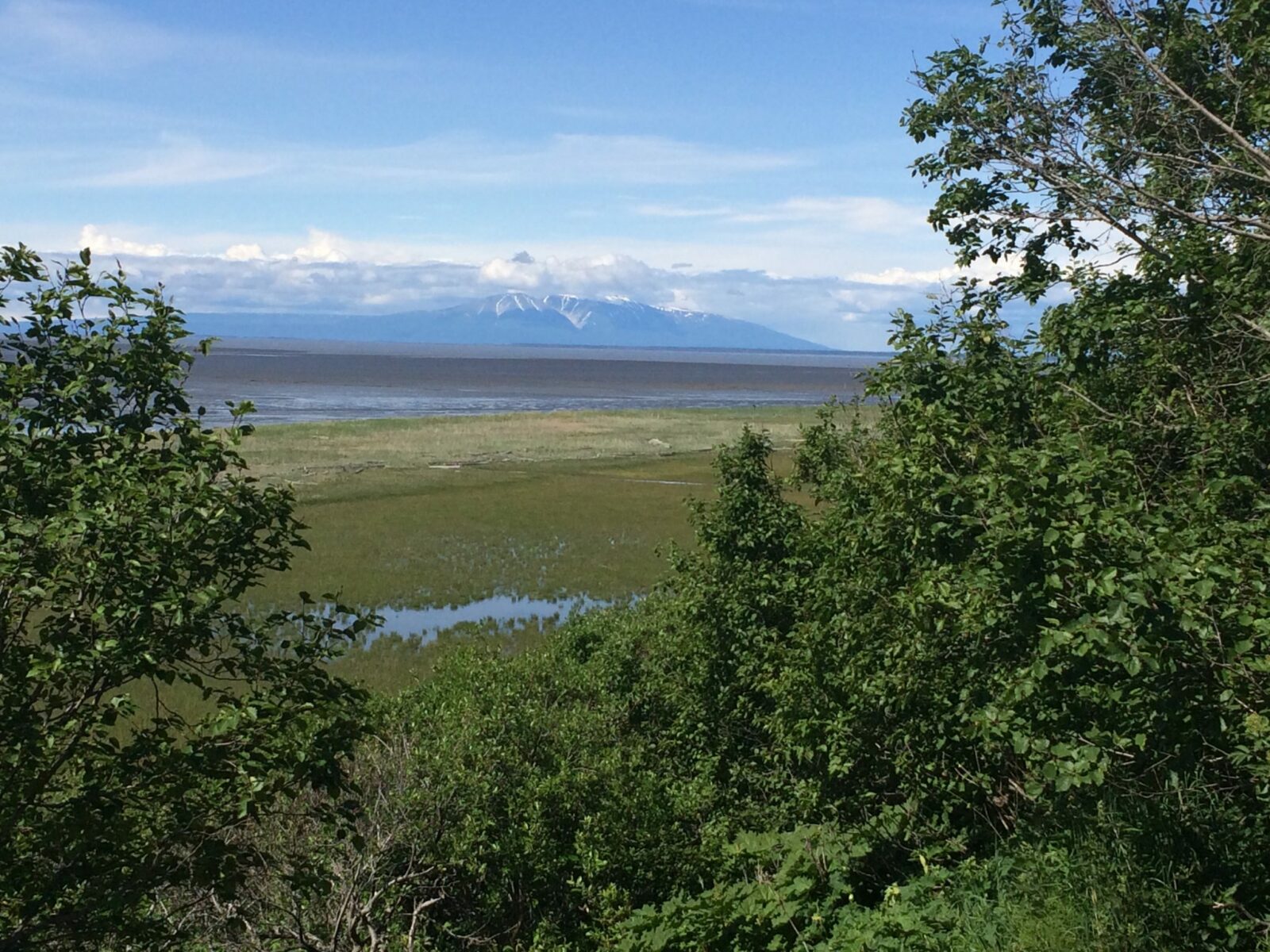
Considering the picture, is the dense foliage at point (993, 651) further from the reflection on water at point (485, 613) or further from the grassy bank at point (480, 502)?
the reflection on water at point (485, 613)

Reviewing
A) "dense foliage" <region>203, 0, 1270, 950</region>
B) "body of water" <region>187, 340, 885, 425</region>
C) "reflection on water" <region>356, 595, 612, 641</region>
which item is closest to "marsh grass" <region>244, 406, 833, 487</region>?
"body of water" <region>187, 340, 885, 425</region>

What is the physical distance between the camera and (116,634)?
7.30m

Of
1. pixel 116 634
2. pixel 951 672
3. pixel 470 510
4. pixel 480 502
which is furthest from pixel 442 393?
pixel 116 634

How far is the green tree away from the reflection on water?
21996 millimetres

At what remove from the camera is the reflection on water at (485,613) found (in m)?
31.0

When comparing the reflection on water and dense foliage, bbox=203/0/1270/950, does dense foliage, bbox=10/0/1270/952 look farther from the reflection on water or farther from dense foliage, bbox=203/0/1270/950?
the reflection on water

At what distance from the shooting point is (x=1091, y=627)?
6.15 metres

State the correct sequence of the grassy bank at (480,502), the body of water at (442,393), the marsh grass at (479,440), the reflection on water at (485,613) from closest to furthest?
the reflection on water at (485,613) < the grassy bank at (480,502) < the marsh grass at (479,440) < the body of water at (442,393)

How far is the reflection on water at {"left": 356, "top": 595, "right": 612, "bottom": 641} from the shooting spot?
102 feet

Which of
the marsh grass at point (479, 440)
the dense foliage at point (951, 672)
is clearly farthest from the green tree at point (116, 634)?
the marsh grass at point (479, 440)

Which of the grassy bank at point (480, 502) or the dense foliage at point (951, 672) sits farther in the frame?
the grassy bank at point (480, 502)

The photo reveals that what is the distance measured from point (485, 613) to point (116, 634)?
2597cm

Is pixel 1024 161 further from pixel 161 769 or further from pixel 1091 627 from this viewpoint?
pixel 161 769

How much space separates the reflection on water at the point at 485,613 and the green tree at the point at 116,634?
22.0 meters
